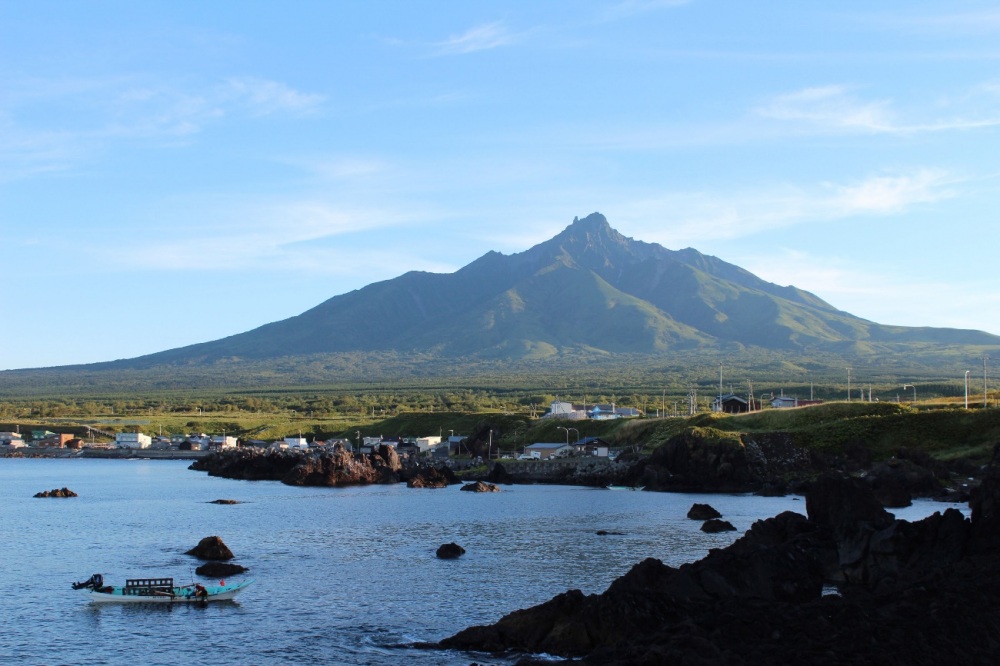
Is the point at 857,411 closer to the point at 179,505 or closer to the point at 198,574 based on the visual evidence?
the point at 179,505

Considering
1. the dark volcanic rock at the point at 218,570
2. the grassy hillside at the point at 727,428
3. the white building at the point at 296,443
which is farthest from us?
the white building at the point at 296,443

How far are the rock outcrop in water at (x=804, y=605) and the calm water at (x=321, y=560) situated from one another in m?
3.64

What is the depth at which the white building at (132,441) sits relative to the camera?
531 ft

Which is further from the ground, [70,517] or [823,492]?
[823,492]

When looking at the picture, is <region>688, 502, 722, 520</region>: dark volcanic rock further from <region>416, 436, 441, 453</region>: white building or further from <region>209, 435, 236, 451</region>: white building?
<region>209, 435, 236, 451</region>: white building

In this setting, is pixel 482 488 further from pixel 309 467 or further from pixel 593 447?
pixel 593 447

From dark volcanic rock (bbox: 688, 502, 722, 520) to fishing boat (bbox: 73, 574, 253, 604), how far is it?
109 feet

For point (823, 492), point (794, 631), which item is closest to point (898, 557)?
point (823, 492)

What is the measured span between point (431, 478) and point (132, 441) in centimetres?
8457

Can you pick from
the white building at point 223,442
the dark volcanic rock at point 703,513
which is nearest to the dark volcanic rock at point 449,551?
the dark volcanic rock at point 703,513

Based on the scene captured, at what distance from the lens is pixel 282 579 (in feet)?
134

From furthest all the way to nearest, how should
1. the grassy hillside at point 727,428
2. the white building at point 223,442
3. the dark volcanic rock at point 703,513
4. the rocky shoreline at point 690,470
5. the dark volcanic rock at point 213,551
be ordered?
the white building at point 223,442
the grassy hillside at point 727,428
the rocky shoreline at point 690,470
the dark volcanic rock at point 703,513
the dark volcanic rock at point 213,551

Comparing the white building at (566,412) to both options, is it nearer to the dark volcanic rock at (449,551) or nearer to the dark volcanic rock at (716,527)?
the dark volcanic rock at (716,527)

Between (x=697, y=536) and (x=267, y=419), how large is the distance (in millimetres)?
142545
